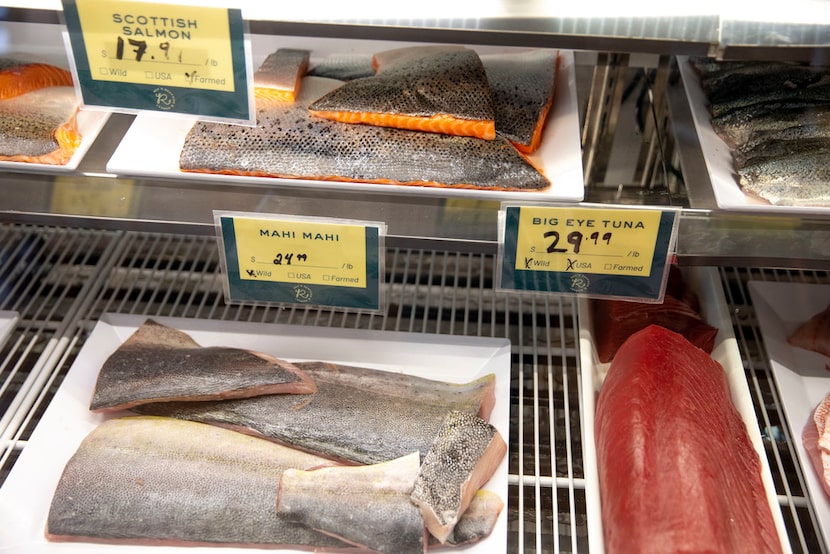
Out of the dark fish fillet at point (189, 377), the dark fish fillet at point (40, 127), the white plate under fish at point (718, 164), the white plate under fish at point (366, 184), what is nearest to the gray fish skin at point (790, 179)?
the white plate under fish at point (718, 164)

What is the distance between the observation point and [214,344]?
4.98 feet

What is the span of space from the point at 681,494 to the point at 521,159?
21.6 inches

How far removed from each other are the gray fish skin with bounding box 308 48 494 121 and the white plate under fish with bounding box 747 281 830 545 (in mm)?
740

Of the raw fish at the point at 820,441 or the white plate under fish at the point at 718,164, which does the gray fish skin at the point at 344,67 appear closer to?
the white plate under fish at the point at 718,164

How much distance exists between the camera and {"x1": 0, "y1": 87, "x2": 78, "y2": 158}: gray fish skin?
3.94ft

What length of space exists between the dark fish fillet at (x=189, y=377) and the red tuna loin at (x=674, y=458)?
542mm

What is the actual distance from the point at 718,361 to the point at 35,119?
49.3 inches

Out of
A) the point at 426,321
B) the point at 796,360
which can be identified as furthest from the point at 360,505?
the point at 796,360

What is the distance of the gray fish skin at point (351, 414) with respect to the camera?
4.19ft

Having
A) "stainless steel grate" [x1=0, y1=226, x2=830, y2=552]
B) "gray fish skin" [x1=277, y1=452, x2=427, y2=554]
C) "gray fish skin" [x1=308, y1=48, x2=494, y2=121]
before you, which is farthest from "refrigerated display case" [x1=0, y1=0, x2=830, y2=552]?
"gray fish skin" [x1=277, y1=452, x2=427, y2=554]

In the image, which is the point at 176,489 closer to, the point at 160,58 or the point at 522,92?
the point at 160,58

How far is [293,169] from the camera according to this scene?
3.93ft

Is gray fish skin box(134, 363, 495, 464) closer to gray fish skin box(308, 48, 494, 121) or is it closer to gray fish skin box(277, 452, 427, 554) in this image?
gray fish skin box(277, 452, 427, 554)

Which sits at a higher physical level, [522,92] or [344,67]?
[344,67]
